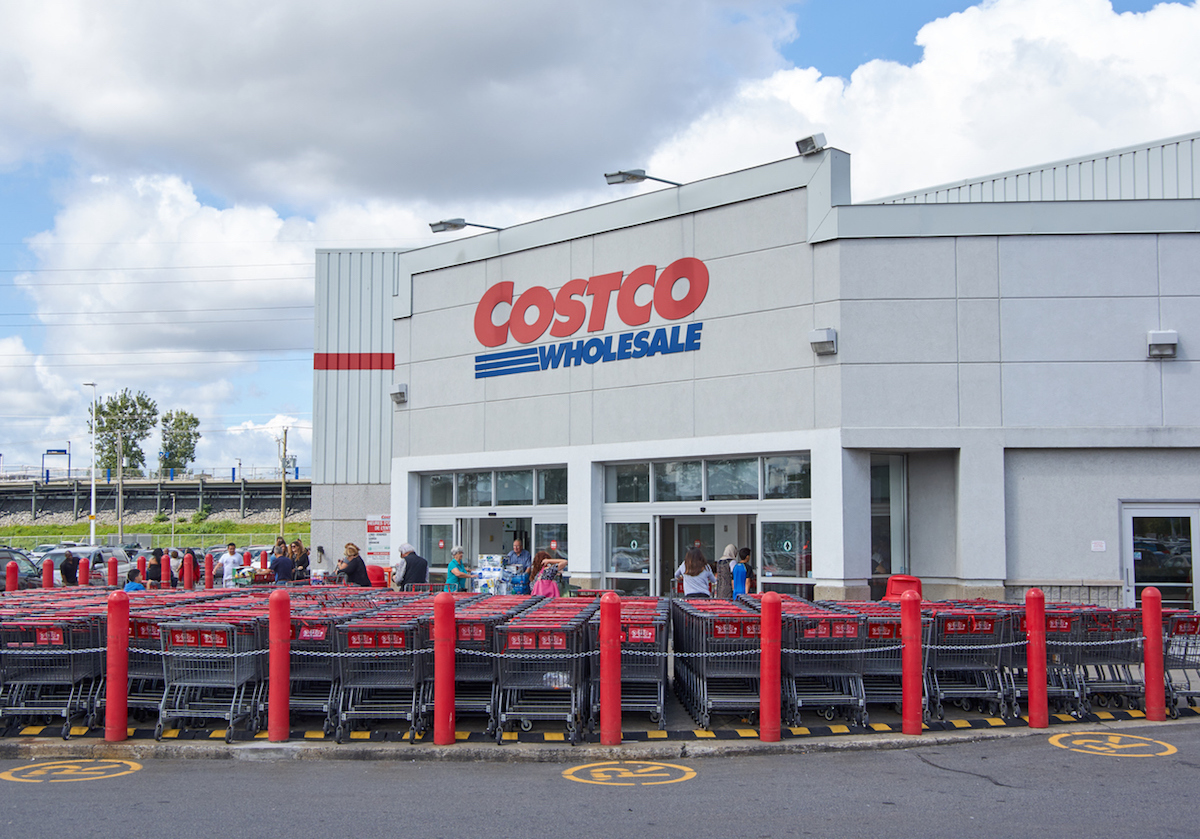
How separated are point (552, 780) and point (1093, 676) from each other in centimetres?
807

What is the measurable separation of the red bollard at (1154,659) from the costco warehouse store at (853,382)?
6600 mm

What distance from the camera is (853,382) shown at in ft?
57.6

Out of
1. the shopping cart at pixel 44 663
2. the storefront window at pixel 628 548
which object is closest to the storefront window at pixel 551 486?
the storefront window at pixel 628 548

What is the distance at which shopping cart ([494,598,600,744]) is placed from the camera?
929 centimetres

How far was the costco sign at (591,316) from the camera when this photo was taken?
20031mm

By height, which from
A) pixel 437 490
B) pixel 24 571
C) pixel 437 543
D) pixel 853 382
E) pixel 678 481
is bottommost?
pixel 24 571

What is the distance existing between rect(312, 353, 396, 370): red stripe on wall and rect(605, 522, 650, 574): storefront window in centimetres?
937

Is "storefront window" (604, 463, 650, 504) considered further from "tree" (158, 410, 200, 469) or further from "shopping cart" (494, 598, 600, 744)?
"tree" (158, 410, 200, 469)

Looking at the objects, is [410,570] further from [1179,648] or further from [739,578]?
[1179,648]

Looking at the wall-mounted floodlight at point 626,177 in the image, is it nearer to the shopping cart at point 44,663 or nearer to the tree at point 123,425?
the shopping cart at point 44,663

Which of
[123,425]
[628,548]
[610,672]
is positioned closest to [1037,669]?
[610,672]

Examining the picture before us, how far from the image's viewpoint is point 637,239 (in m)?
20.8

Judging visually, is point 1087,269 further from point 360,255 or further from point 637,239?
point 360,255

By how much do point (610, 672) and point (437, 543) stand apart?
52.0 feet
